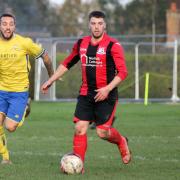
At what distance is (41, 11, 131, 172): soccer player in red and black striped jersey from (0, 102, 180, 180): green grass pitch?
1.90 ft

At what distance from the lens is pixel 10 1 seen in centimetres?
5172

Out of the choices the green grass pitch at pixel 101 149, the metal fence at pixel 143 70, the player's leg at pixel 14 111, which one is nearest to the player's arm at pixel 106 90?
the green grass pitch at pixel 101 149

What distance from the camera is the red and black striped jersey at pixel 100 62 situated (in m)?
9.90

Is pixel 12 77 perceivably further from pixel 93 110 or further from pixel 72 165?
pixel 72 165

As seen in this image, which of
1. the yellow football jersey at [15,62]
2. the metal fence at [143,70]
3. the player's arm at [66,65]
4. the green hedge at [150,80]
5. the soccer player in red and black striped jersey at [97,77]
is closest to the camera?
the soccer player in red and black striped jersey at [97,77]

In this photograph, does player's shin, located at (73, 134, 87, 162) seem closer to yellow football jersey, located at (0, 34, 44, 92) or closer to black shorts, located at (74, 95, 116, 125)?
black shorts, located at (74, 95, 116, 125)

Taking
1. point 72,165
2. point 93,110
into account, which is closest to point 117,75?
point 93,110

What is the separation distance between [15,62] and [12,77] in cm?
23

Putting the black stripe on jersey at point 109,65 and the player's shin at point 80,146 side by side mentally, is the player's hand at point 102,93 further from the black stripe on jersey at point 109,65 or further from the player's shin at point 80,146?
the player's shin at point 80,146

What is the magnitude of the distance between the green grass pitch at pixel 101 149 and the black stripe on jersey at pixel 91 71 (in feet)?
3.74

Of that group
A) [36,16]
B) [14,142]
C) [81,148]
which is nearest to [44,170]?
[81,148]

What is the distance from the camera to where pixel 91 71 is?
10000 millimetres

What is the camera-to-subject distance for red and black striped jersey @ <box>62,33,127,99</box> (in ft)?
32.5

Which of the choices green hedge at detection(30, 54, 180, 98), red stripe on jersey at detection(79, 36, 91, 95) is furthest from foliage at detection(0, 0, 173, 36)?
red stripe on jersey at detection(79, 36, 91, 95)
